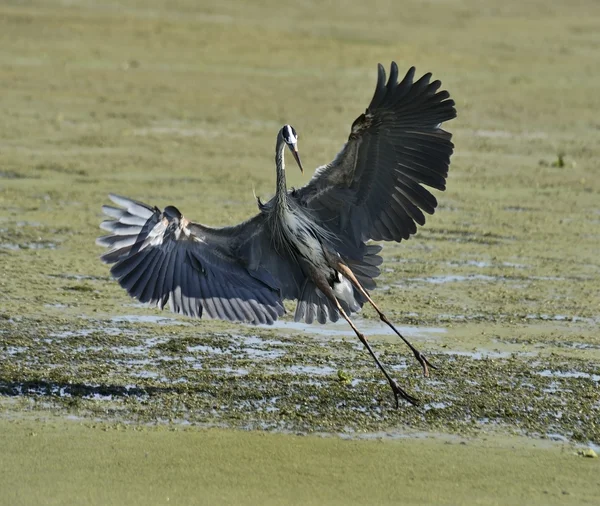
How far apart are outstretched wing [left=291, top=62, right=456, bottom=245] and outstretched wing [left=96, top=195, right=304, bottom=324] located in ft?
1.27

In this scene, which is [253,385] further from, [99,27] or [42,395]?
[99,27]

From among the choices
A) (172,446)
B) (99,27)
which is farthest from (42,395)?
(99,27)

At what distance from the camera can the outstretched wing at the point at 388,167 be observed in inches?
216

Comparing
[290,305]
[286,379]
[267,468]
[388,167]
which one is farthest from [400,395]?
[290,305]

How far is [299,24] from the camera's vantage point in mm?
18750

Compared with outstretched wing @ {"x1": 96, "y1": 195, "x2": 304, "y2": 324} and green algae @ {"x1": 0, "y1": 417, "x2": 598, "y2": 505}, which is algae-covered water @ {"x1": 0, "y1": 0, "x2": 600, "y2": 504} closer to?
green algae @ {"x1": 0, "y1": 417, "x2": 598, "y2": 505}

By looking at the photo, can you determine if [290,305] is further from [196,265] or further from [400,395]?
[400,395]

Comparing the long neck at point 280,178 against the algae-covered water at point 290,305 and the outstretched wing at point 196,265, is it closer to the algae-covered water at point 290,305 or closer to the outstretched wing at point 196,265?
the outstretched wing at point 196,265

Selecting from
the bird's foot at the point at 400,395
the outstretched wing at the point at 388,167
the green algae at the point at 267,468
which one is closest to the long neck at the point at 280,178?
the outstretched wing at the point at 388,167

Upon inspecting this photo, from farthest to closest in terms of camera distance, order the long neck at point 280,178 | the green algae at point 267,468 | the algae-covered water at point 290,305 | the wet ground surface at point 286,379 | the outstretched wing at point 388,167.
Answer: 1. the long neck at point 280,178
2. the outstretched wing at point 388,167
3. the wet ground surface at point 286,379
4. the algae-covered water at point 290,305
5. the green algae at point 267,468

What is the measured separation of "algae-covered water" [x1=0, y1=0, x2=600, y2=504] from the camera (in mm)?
4973

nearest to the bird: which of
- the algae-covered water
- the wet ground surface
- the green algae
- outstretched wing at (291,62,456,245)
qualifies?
→ outstretched wing at (291,62,456,245)

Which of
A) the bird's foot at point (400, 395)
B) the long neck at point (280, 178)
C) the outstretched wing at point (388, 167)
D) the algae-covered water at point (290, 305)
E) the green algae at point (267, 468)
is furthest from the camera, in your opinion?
the long neck at point (280, 178)

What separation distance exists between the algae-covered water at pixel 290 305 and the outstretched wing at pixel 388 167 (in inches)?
30.5
